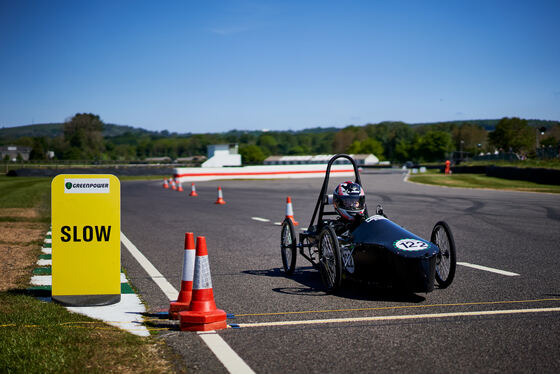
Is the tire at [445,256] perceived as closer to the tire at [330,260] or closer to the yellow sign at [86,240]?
the tire at [330,260]

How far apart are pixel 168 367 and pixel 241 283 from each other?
131 inches

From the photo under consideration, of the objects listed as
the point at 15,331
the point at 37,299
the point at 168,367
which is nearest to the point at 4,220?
the point at 37,299

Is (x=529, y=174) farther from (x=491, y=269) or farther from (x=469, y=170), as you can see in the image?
(x=491, y=269)

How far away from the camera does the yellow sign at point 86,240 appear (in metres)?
6.42

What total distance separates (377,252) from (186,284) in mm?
2112

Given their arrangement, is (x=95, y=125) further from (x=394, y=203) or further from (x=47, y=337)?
(x=47, y=337)

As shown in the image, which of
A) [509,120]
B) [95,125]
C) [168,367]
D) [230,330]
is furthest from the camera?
[95,125]

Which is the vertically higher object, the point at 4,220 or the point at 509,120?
the point at 509,120

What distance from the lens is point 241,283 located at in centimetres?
768

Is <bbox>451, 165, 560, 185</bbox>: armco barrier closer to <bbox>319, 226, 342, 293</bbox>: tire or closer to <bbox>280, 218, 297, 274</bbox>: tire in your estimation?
<bbox>280, 218, 297, 274</bbox>: tire

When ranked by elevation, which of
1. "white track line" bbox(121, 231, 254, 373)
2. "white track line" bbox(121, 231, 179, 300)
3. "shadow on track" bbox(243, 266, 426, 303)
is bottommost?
"white track line" bbox(121, 231, 179, 300)

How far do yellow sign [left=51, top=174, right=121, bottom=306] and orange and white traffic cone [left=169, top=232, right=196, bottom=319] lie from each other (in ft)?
3.00

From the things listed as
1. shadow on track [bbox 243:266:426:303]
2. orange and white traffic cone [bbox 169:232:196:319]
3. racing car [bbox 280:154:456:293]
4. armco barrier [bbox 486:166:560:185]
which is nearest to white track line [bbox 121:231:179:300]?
orange and white traffic cone [bbox 169:232:196:319]

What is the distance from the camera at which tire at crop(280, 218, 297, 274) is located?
821 centimetres
